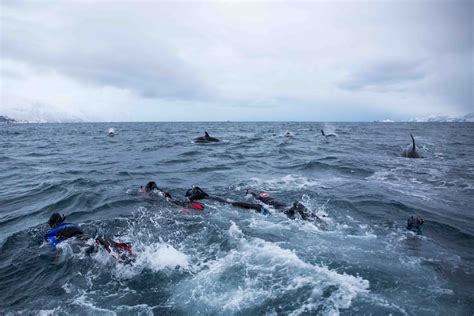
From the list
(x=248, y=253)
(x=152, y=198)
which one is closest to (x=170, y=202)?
(x=152, y=198)

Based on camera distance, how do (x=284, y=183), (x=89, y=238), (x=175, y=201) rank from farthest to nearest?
(x=284, y=183) → (x=175, y=201) → (x=89, y=238)

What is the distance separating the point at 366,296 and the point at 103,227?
849 cm

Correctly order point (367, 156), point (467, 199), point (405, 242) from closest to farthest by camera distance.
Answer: point (405, 242), point (467, 199), point (367, 156)

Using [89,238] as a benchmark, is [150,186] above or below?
above

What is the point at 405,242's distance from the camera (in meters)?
8.39

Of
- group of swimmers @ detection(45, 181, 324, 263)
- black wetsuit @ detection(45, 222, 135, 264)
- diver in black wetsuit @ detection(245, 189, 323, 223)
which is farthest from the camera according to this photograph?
diver in black wetsuit @ detection(245, 189, 323, 223)

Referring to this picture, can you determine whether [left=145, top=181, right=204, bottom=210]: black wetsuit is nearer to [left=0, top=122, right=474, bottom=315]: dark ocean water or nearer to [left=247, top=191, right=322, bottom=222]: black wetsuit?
[left=0, top=122, right=474, bottom=315]: dark ocean water

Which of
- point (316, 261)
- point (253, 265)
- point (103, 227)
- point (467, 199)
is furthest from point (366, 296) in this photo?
point (467, 199)

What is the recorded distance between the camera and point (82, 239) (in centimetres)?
852

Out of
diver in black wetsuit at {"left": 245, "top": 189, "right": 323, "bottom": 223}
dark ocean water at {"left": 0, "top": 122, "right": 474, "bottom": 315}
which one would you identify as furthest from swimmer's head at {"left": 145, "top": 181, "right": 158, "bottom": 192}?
diver in black wetsuit at {"left": 245, "top": 189, "right": 323, "bottom": 223}

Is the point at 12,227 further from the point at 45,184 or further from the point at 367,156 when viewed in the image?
the point at 367,156

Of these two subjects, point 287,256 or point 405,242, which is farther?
point 405,242

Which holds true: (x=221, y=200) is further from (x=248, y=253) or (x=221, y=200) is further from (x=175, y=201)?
(x=248, y=253)

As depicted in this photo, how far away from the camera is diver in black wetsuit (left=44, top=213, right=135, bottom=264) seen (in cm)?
751
